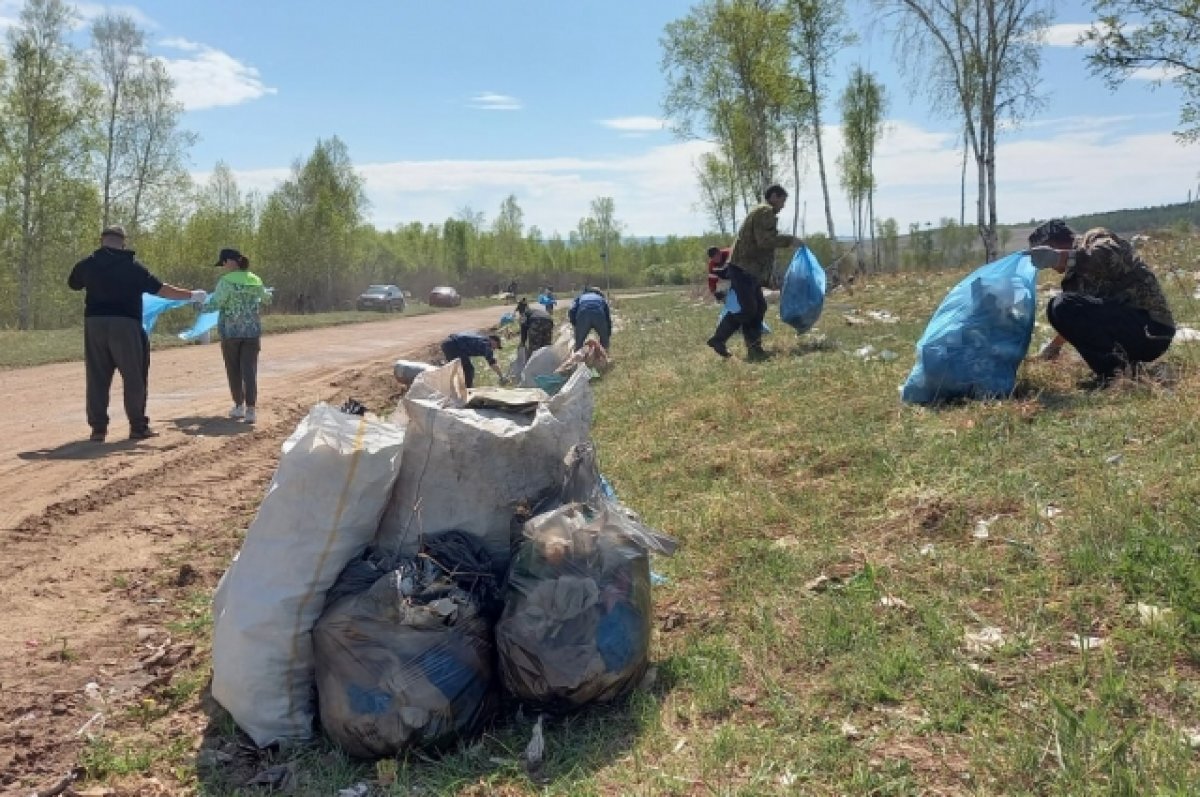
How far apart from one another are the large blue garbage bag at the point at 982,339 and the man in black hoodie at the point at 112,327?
6.45 meters

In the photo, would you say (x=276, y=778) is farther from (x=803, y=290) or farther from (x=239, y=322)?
(x=803, y=290)

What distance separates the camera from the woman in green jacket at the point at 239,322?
9.06 m

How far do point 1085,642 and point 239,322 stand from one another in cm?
821

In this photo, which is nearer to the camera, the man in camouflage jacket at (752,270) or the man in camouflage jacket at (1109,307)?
the man in camouflage jacket at (1109,307)

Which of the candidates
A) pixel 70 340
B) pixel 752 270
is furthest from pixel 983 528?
pixel 70 340

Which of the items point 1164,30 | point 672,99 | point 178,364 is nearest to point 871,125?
point 672,99

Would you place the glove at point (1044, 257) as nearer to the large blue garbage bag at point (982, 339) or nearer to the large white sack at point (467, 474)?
the large blue garbage bag at point (982, 339)

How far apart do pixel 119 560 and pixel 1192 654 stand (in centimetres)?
496

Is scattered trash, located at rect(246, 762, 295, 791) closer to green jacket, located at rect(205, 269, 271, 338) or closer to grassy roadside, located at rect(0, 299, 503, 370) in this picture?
green jacket, located at rect(205, 269, 271, 338)

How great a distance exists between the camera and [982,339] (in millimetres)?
5715

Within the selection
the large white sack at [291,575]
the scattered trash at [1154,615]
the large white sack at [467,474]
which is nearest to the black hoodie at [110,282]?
the large white sack at [467,474]

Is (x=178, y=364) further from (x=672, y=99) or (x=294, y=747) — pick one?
(x=672, y=99)

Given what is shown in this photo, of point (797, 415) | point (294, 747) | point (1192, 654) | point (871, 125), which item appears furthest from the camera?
point (871, 125)

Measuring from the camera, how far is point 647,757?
8.61 ft
